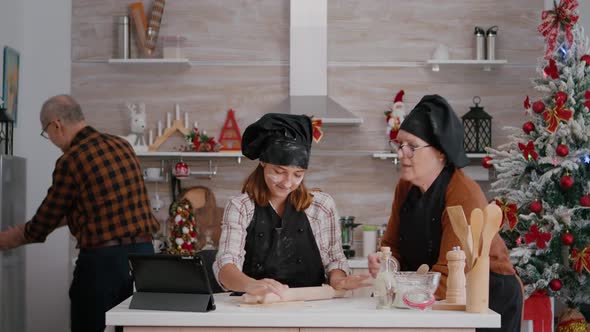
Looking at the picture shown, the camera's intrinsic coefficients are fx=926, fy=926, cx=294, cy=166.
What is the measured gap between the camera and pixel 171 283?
2770mm

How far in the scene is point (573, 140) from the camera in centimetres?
504

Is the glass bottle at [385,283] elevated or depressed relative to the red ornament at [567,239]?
elevated

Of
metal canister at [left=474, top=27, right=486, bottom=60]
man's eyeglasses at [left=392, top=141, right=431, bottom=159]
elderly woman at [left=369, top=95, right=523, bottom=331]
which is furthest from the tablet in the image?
metal canister at [left=474, top=27, right=486, bottom=60]

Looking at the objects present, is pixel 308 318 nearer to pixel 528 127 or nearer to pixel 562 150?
pixel 562 150

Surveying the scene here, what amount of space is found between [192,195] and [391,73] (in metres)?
1.50

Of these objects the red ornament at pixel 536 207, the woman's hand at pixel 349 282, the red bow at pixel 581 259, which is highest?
the red ornament at pixel 536 207

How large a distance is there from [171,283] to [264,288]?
0.28 meters

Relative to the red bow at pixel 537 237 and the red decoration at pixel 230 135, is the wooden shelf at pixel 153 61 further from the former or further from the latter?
the red bow at pixel 537 237

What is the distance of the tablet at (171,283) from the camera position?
2.71 metres

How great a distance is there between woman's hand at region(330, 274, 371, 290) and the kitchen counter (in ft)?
0.93

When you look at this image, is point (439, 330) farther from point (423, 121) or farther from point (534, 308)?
point (534, 308)

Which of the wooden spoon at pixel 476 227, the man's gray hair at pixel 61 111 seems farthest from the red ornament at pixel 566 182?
the man's gray hair at pixel 61 111

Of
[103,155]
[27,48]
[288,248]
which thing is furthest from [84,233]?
[27,48]

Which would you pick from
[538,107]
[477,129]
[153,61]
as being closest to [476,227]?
[538,107]
